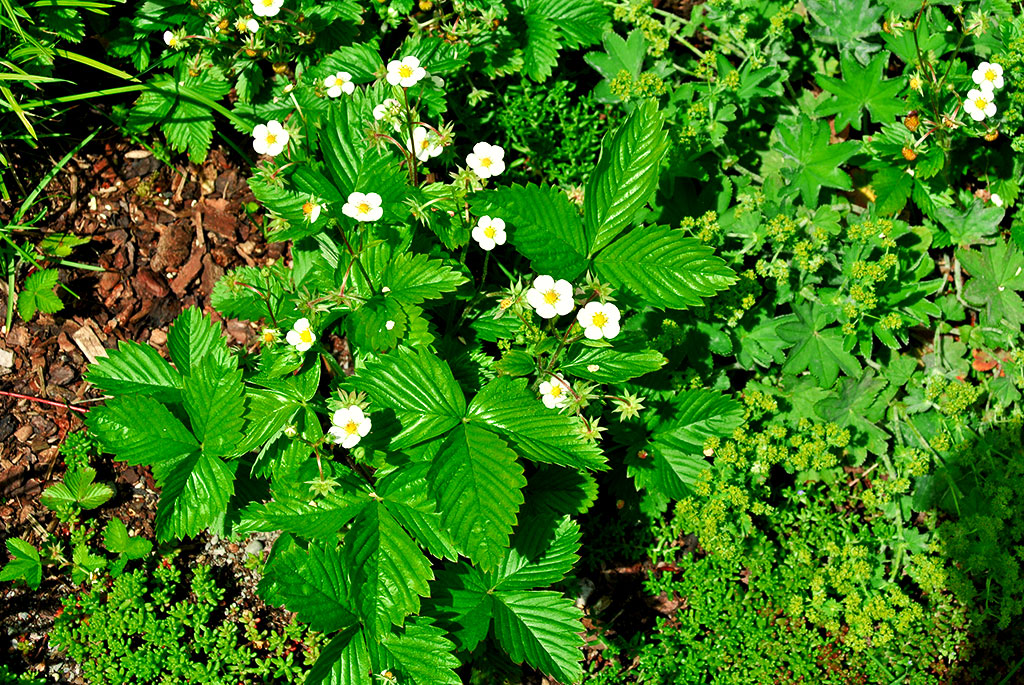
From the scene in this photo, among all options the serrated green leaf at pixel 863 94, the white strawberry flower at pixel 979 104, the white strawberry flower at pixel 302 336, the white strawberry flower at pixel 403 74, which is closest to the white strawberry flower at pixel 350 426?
the white strawberry flower at pixel 302 336

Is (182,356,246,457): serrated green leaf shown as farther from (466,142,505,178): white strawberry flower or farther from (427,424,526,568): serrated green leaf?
(466,142,505,178): white strawberry flower

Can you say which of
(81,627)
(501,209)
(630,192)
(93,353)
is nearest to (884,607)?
(630,192)

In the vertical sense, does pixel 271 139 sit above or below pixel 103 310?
above

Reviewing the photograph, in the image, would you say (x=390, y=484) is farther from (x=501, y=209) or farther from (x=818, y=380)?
(x=818, y=380)

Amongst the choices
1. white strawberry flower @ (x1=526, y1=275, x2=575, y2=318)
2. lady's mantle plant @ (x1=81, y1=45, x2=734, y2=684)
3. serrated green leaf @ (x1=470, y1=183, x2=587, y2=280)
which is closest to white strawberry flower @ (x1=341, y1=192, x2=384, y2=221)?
lady's mantle plant @ (x1=81, y1=45, x2=734, y2=684)

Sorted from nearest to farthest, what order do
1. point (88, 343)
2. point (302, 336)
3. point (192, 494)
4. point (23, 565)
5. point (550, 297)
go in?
1. point (550, 297)
2. point (302, 336)
3. point (192, 494)
4. point (23, 565)
5. point (88, 343)

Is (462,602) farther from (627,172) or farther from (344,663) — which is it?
(627,172)

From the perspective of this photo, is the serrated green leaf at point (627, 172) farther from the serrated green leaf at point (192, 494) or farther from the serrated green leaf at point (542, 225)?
the serrated green leaf at point (192, 494)

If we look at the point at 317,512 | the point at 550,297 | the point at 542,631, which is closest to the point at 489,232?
the point at 550,297
